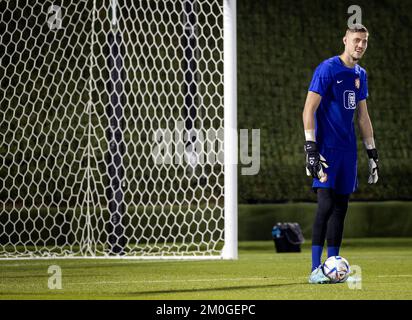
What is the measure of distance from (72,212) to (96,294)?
4.84 meters

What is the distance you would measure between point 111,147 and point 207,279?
258cm

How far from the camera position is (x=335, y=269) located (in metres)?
5.00

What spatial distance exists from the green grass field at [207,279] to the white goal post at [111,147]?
16.6 inches

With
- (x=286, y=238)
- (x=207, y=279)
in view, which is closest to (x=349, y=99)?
(x=207, y=279)

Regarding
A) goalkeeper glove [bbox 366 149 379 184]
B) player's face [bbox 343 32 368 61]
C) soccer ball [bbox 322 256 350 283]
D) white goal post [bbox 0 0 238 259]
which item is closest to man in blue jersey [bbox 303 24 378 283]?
player's face [bbox 343 32 368 61]

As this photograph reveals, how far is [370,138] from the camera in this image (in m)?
5.55

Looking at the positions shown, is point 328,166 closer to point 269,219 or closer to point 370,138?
point 370,138

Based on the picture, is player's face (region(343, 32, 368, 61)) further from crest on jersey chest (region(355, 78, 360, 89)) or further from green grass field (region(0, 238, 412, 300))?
green grass field (region(0, 238, 412, 300))

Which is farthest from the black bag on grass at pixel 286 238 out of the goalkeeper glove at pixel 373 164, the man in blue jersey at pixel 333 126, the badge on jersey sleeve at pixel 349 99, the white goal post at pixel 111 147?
the badge on jersey sleeve at pixel 349 99

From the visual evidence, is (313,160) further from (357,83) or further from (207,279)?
(207,279)

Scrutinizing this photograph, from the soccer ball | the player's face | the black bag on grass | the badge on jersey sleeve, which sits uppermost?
the player's face

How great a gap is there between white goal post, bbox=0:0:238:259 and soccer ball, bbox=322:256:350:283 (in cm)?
198

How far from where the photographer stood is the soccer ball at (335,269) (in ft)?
16.4

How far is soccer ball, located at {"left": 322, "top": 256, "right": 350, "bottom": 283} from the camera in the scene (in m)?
5.00
